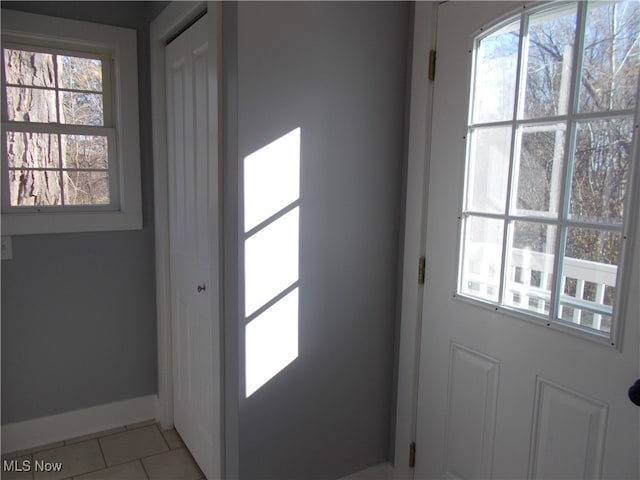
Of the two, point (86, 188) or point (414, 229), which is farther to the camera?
point (86, 188)

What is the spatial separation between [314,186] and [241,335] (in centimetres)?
61

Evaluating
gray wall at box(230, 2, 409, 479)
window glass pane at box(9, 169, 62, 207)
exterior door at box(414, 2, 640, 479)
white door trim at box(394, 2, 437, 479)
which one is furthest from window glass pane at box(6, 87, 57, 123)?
exterior door at box(414, 2, 640, 479)

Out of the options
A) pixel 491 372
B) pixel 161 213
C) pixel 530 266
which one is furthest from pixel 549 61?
pixel 161 213

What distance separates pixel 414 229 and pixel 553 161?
0.60 metres

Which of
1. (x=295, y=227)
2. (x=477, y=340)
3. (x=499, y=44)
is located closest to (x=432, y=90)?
(x=499, y=44)

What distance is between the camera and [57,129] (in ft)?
7.50

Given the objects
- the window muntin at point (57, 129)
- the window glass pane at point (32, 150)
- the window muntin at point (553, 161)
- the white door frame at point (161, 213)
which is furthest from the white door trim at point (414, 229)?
the window glass pane at point (32, 150)

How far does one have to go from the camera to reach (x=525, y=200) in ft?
4.81

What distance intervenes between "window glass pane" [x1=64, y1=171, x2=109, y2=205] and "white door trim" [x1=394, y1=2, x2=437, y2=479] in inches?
63.1

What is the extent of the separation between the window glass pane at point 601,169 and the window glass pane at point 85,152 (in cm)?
217

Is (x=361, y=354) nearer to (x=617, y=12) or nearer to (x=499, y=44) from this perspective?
(x=499, y=44)

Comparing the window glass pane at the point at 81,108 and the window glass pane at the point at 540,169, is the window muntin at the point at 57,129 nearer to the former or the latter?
the window glass pane at the point at 81,108

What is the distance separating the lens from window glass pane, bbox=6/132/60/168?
2203 mm

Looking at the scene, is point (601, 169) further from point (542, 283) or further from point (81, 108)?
point (81, 108)
